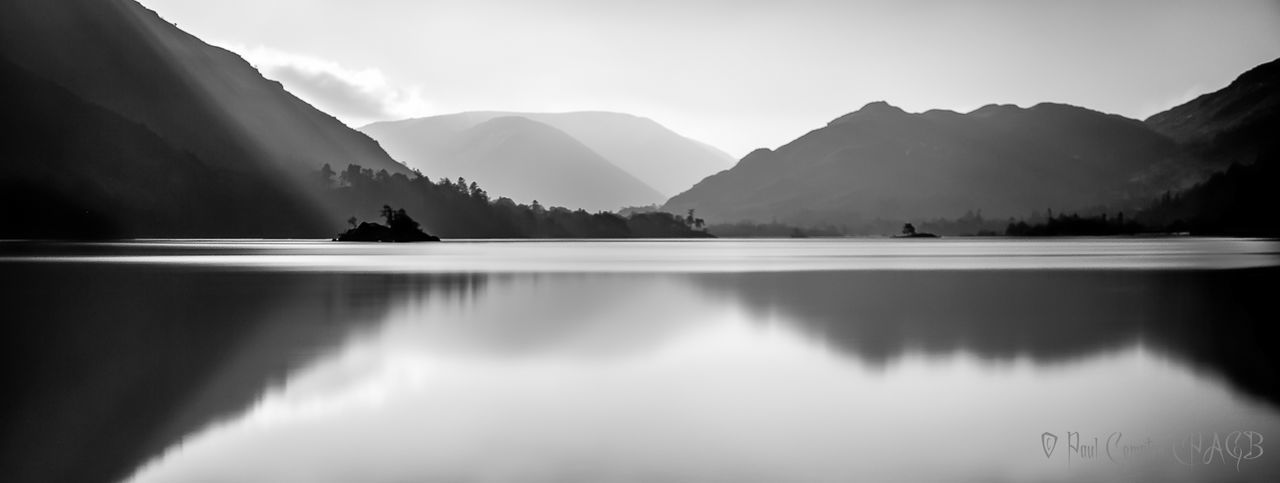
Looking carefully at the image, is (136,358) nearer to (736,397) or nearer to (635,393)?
(635,393)

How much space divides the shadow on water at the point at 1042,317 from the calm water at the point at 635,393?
168mm

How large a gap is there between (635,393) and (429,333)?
9881 mm

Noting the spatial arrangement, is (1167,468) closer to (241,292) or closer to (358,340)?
(358,340)

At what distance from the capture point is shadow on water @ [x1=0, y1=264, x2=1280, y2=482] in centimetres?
1284

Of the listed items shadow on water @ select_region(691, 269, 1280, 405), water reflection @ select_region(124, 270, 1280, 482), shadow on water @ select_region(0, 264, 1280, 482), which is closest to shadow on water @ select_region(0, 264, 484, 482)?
shadow on water @ select_region(0, 264, 1280, 482)

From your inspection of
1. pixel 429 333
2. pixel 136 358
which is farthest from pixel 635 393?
pixel 136 358

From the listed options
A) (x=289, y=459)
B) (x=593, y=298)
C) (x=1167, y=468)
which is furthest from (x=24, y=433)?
(x=593, y=298)

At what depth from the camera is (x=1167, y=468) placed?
1050 cm

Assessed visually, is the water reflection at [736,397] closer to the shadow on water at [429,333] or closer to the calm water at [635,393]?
the calm water at [635,393]

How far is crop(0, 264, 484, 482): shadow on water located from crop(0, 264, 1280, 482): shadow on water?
5 centimetres

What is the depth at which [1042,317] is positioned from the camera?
2775 cm

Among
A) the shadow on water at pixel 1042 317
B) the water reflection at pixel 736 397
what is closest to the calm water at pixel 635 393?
the water reflection at pixel 736 397

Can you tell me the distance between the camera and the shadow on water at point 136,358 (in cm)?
1103

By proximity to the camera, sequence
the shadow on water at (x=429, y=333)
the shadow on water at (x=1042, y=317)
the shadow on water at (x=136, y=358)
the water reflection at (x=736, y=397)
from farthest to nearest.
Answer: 1. the shadow on water at (x=1042, y=317)
2. the shadow on water at (x=429, y=333)
3. the shadow on water at (x=136, y=358)
4. the water reflection at (x=736, y=397)
